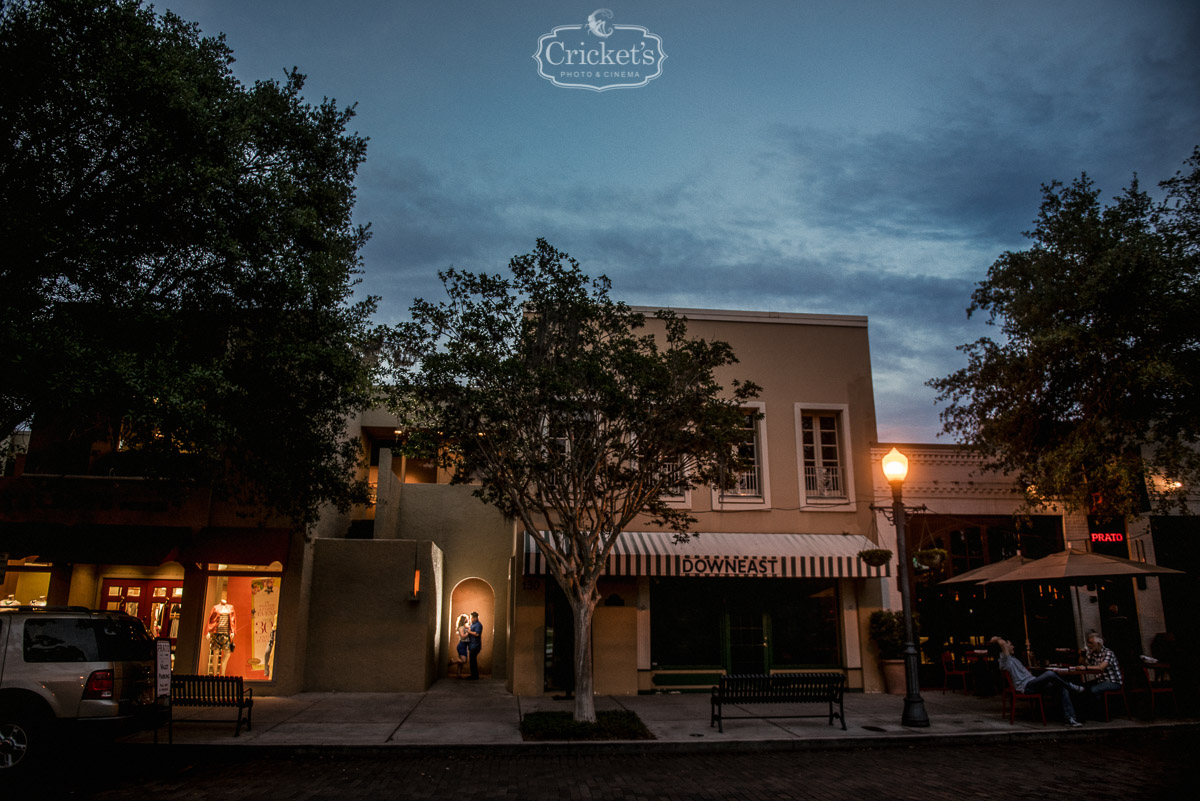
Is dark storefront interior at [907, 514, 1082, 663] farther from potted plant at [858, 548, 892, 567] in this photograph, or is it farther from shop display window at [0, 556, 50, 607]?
shop display window at [0, 556, 50, 607]

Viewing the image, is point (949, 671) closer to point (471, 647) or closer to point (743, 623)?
point (743, 623)

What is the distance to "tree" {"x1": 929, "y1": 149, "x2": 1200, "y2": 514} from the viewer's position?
47.9 feet

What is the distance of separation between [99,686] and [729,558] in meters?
11.3

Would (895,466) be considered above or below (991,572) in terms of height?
above

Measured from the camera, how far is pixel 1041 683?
42.9ft

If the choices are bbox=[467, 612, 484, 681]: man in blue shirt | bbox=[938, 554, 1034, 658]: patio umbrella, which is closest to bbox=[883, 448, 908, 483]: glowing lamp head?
bbox=[938, 554, 1034, 658]: patio umbrella

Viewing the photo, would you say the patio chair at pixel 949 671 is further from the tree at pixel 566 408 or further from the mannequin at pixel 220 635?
the mannequin at pixel 220 635

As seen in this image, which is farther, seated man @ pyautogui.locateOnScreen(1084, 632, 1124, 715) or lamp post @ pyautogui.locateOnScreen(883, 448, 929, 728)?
seated man @ pyautogui.locateOnScreen(1084, 632, 1124, 715)

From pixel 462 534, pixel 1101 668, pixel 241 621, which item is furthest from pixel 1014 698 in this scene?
pixel 462 534

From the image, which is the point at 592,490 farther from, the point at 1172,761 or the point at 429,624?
the point at 1172,761

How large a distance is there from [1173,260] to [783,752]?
12.1 metres

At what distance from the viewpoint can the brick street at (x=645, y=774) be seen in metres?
8.59

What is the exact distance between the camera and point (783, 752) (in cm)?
1127

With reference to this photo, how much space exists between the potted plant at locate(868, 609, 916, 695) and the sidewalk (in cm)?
82
